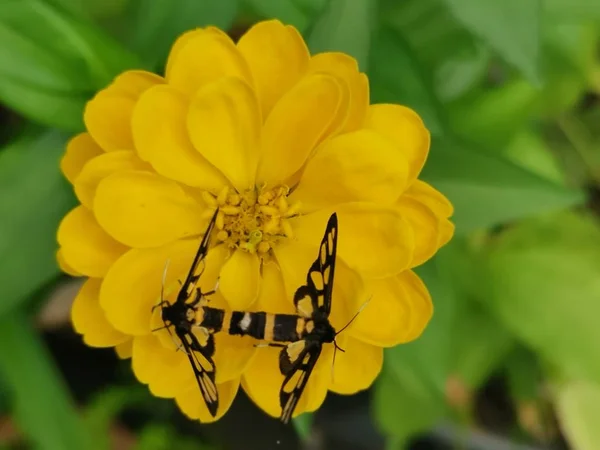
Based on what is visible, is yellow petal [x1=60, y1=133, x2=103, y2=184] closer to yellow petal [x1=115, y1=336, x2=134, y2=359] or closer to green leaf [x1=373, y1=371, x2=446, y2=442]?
yellow petal [x1=115, y1=336, x2=134, y2=359]

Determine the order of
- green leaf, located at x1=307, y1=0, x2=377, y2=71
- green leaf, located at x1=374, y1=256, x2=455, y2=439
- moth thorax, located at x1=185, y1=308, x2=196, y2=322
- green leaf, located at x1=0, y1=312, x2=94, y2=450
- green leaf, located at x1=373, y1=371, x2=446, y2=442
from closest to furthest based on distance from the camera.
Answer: moth thorax, located at x1=185, y1=308, x2=196, y2=322
green leaf, located at x1=307, y1=0, x2=377, y2=71
green leaf, located at x1=374, y1=256, x2=455, y2=439
green leaf, located at x1=0, y1=312, x2=94, y2=450
green leaf, located at x1=373, y1=371, x2=446, y2=442

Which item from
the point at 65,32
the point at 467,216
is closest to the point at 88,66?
the point at 65,32

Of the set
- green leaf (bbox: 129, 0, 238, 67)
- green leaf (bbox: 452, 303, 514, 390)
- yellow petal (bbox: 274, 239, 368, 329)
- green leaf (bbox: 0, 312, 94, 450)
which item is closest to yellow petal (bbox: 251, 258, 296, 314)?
yellow petal (bbox: 274, 239, 368, 329)

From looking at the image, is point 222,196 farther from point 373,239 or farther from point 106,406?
point 106,406

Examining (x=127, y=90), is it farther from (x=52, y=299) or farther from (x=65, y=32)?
(x=52, y=299)

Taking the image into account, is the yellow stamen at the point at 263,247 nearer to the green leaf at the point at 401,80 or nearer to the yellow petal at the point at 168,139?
the yellow petal at the point at 168,139

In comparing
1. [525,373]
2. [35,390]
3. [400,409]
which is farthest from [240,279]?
[525,373]
